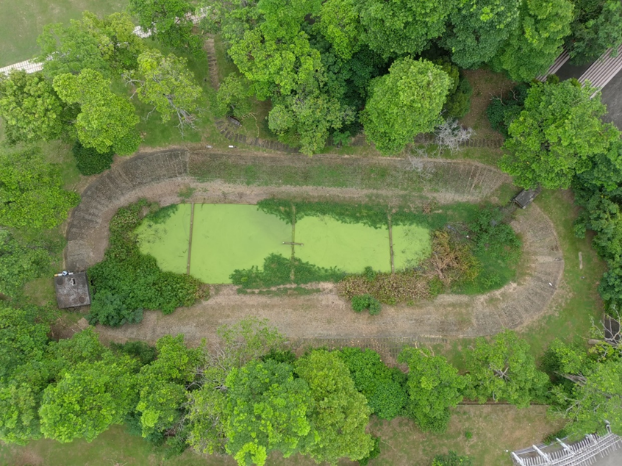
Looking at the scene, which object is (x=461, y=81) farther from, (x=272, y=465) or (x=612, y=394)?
(x=272, y=465)

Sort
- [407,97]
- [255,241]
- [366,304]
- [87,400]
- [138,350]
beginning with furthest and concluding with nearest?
[255,241] → [366,304] → [138,350] → [407,97] → [87,400]

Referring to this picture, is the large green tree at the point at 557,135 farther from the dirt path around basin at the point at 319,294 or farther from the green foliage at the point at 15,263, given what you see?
the green foliage at the point at 15,263

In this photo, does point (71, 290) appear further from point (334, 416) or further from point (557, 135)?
point (557, 135)

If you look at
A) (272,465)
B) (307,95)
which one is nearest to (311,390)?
(272,465)

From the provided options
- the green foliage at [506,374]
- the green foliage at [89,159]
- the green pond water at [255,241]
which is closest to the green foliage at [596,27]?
the green pond water at [255,241]

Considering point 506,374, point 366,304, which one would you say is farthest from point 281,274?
point 506,374

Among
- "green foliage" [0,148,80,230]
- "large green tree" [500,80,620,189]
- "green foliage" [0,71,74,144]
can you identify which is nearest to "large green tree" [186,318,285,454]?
"green foliage" [0,148,80,230]

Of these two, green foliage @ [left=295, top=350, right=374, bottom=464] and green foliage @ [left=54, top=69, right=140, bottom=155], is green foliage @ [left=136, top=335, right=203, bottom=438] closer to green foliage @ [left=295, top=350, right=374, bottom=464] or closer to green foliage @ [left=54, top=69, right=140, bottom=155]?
green foliage @ [left=295, top=350, right=374, bottom=464]
